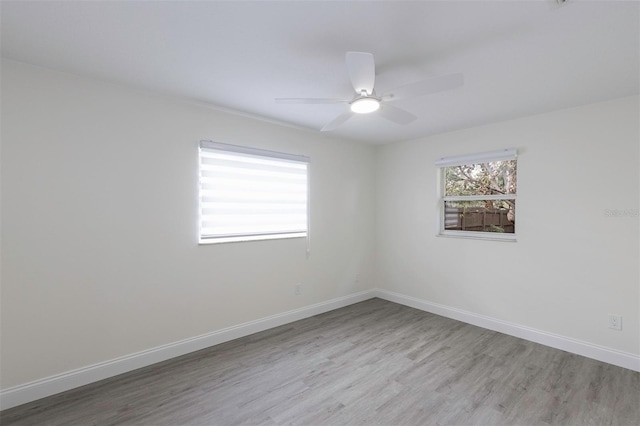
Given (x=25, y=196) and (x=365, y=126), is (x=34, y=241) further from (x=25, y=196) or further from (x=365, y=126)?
(x=365, y=126)

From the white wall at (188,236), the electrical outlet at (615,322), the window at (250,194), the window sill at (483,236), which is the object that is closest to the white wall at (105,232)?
the white wall at (188,236)

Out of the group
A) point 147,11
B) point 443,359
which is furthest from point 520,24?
point 443,359

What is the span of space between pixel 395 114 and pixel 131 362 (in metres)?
2.98

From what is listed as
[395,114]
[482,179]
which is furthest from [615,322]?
[395,114]

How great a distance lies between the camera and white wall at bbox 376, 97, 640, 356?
265cm

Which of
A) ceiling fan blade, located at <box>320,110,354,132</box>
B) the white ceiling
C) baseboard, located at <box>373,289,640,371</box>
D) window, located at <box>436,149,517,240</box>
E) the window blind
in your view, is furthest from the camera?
window, located at <box>436,149,517,240</box>

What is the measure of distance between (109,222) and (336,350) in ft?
7.64

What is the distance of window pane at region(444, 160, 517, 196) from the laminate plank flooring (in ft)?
5.51

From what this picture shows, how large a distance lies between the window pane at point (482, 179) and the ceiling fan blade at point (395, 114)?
180 cm

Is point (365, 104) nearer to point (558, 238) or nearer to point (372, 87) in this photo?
point (372, 87)

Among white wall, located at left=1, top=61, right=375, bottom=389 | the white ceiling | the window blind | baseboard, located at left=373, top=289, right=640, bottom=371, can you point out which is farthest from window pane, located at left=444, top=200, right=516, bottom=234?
white wall, located at left=1, top=61, right=375, bottom=389

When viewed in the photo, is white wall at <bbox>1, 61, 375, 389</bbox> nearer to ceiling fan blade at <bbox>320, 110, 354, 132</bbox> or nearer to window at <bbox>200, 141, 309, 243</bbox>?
window at <bbox>200, 141, 309, 243</bbox>

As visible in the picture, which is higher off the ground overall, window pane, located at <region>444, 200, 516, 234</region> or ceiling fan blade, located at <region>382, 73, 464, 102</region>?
ceiling fan blade, located at <region>382, 73, 464, 102</region>

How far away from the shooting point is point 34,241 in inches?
84.6
